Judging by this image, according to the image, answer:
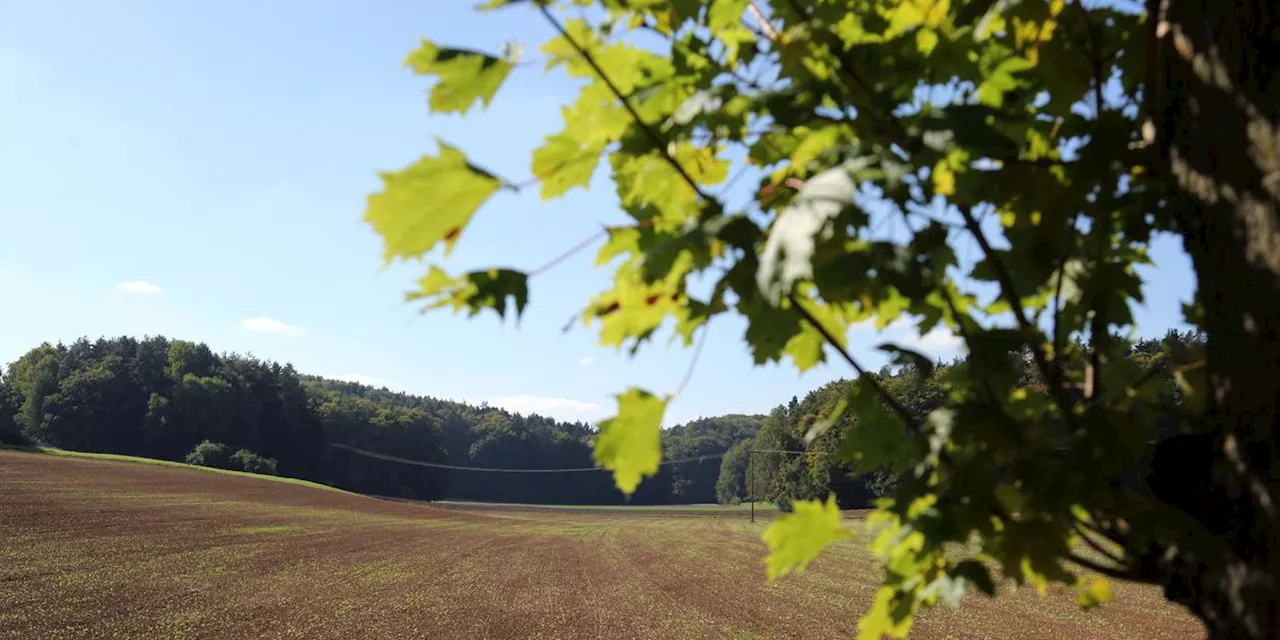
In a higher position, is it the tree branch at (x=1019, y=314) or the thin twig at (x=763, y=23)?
the thin twig at (x=763, y=23)

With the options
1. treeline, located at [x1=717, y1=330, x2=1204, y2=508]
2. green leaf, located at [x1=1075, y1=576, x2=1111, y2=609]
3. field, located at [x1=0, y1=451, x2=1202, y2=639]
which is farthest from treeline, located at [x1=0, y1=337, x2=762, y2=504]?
green leaf, located at [x1=1075, y1=576, x2=1111, y2=609]

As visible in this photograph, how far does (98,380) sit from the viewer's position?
94375mm

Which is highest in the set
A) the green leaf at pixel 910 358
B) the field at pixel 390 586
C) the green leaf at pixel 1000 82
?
the green leaf at pixel 1000 82

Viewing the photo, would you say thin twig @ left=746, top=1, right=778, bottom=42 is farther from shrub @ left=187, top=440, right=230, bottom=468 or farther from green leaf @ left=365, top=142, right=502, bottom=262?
shrub @ left=187, top=440, right=230, bottom=468

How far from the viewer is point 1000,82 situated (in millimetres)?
1498

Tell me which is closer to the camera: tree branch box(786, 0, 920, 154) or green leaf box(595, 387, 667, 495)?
tree branch box(786, 0, 920, 154)

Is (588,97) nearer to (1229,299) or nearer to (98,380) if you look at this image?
(1229,299)

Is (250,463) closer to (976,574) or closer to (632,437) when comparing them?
(632,437)

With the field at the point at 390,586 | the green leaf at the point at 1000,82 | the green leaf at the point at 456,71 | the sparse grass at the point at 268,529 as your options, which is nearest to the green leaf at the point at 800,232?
the green leaf at the point at 456,71

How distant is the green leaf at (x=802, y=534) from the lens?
5.01 feet

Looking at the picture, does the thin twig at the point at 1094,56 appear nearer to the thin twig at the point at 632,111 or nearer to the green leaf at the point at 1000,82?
the green leaf at the point at 1000,82

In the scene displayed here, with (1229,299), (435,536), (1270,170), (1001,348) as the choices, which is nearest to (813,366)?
(1001,348)

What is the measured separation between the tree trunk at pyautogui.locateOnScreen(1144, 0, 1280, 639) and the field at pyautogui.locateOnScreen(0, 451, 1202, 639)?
1518 cm

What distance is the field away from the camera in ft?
58.9
